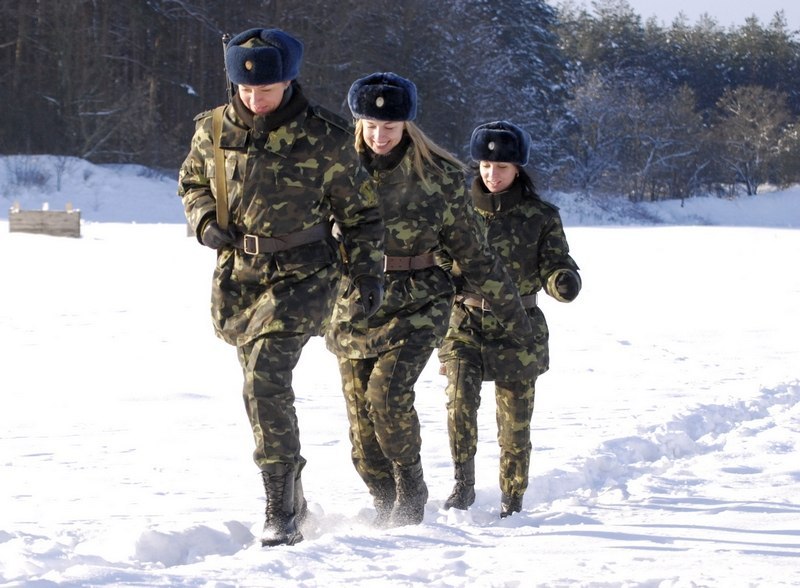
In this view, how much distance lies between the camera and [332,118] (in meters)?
4.84

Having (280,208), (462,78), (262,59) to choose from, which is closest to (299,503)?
(280,208)

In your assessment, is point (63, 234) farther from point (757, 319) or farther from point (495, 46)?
point (495, 46)

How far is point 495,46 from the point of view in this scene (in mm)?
63844

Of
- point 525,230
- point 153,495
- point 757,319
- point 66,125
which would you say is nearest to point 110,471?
point 153,495

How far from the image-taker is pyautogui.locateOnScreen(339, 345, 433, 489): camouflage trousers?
5.32m

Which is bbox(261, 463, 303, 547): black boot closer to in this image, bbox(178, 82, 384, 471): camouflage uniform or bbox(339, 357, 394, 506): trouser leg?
bbox(178, 82, 384, 471): camouflage uniform

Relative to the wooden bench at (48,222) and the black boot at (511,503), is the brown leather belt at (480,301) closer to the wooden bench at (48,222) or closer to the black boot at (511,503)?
the black boot at (511,503)

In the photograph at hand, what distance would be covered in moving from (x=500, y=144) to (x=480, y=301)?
662 mm

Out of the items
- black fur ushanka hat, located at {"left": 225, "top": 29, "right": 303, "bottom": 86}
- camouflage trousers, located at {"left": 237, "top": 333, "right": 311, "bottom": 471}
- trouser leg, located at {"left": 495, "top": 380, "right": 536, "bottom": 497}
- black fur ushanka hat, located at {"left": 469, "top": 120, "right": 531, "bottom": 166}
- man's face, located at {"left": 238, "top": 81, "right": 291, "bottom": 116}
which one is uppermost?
black fur ushanka hat, located at {"left": 225, "top": 29, "right": 303, "bottom": 86}

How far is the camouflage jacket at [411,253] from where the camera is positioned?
5312mm

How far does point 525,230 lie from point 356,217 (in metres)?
1.17

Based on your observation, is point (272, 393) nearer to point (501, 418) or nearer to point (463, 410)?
point (463, 410)

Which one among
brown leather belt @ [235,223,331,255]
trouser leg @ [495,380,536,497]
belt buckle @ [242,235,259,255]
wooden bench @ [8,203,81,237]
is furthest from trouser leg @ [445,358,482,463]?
wooden bench @ [8,203,81,237]

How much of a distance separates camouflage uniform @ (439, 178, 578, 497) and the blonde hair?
19.5 inches
